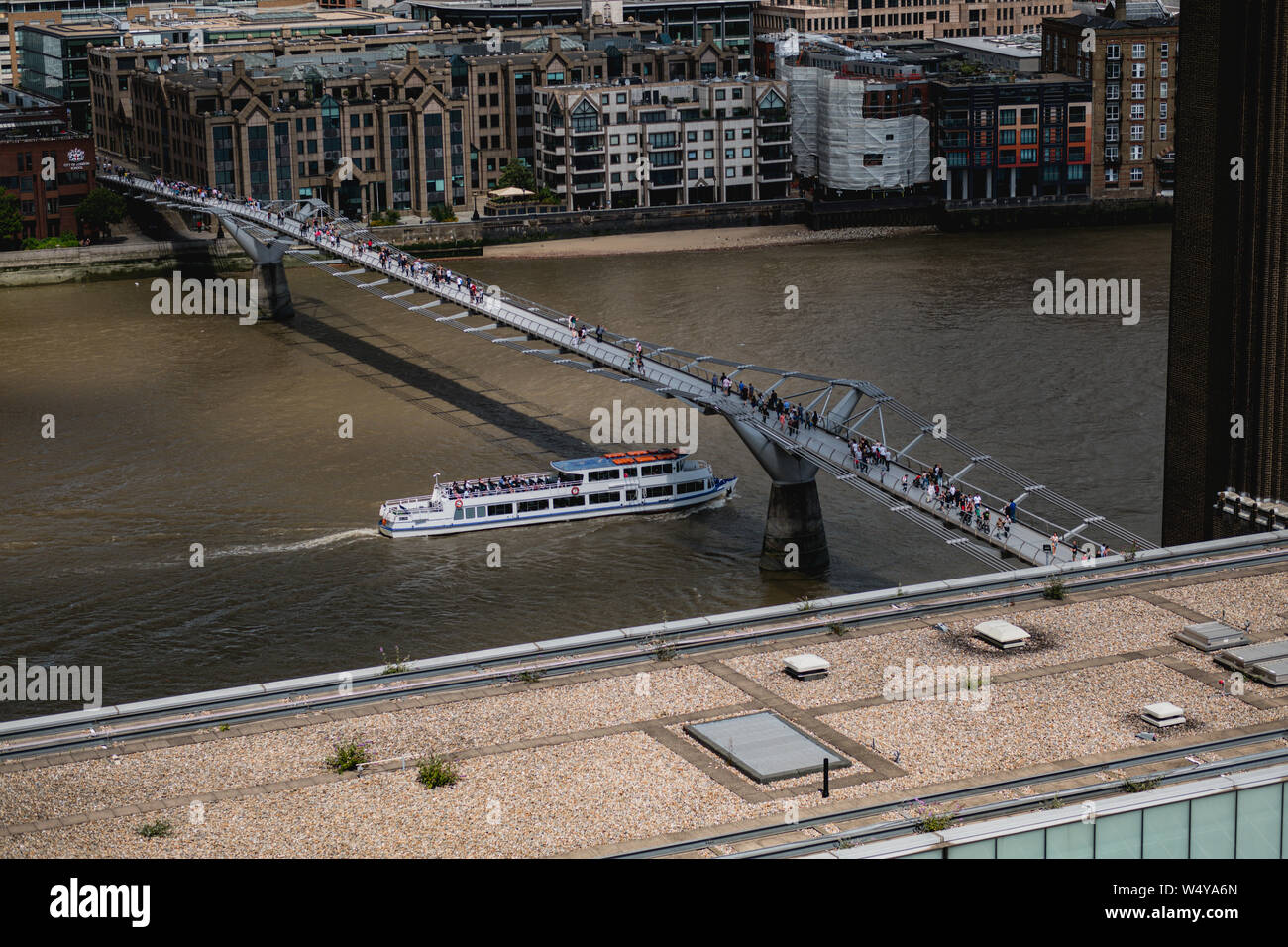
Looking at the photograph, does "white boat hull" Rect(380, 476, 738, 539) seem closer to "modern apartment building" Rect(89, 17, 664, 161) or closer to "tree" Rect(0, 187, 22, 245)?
"tree" Rect(0, 187, 22, 245)

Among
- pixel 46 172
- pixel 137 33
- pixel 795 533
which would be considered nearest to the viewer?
pixel 795 533

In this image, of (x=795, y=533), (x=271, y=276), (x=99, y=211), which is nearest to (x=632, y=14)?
(x=99, y=211)

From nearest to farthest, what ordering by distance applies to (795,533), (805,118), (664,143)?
(795,533)
(664,143)
(805,118)

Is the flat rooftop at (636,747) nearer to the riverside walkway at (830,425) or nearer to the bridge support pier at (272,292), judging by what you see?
the riverside walkway at (830,425)

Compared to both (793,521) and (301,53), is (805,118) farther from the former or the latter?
(793,521)

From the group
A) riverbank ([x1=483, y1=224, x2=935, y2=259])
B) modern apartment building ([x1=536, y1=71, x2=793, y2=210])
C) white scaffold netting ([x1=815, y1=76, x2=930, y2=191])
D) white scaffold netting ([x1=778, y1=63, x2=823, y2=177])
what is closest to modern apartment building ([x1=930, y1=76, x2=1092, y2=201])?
white scaffold netting ([x1=815, y1=76, x2=930, y2=191])
